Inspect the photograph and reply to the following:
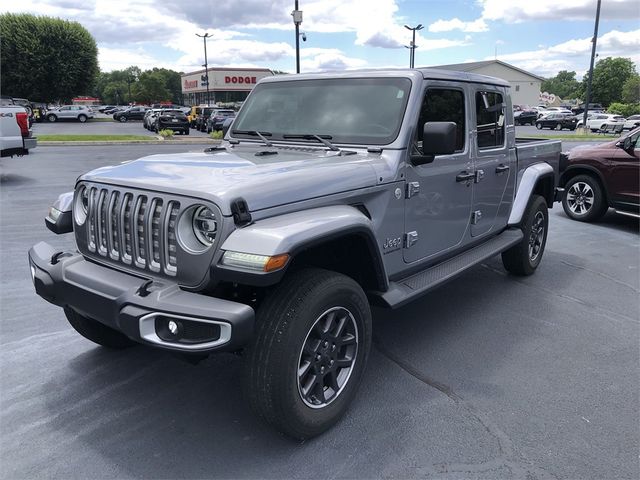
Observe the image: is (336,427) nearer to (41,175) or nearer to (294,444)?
(294,444)

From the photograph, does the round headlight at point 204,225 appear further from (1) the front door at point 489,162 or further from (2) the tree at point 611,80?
(2) the tree at point 611,80

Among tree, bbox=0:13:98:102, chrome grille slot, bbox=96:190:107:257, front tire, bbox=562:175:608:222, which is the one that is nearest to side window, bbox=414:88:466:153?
chrome grille slot, bbox=96:190:107:257

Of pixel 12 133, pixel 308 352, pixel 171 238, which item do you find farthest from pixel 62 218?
pixel 12 133

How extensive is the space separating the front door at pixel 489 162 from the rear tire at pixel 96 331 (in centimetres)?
295

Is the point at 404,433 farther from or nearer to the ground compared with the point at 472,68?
nearer to the ground

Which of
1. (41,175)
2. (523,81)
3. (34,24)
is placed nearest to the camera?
(41,175)

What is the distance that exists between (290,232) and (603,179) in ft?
24.2

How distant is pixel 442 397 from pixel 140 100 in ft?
356

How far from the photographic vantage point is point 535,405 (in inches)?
127

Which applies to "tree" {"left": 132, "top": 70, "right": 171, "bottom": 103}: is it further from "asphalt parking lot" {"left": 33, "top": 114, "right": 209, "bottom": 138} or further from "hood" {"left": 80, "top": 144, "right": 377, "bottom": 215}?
"hood" {"left": 80, "top": 144, "right": 377, "bottom": 215}

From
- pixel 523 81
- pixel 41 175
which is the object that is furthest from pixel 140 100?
pixel 41 175

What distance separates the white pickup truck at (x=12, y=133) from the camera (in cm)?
1094

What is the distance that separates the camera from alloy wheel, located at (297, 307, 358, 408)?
2.79m

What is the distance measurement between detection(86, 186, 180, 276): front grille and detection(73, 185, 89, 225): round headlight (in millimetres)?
156
